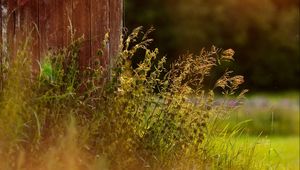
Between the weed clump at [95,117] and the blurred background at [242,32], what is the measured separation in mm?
17330

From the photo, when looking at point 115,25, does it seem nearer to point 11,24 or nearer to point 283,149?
point 11,24

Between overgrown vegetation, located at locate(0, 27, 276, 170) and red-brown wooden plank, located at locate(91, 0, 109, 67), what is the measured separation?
0.14 metres

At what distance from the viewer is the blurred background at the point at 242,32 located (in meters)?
25.8

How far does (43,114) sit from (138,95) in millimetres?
886

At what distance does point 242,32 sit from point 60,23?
19.8 meters

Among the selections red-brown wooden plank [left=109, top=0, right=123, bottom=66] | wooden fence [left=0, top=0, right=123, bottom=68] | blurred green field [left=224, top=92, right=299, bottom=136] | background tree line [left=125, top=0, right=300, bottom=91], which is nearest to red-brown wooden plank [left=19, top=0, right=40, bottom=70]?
wooden fence [left=0, top=0, right=123, bottom=68]

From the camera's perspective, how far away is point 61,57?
22.4 ft

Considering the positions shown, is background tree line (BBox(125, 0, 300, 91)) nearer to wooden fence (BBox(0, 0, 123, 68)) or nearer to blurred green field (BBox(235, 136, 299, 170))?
blurred green field (BBox(235, 136, 299, 170))

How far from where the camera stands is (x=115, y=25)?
7758 mm

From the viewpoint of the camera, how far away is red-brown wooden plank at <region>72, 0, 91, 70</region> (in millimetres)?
7633

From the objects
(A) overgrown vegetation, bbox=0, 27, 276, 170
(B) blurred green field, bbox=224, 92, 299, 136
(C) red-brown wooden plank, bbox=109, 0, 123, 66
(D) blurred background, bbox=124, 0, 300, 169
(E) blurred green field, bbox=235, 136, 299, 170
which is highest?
(C) red-brown wooden plank, bbox=109, 0, 123, 66

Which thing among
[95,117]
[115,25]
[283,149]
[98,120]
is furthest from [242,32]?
[98,120]

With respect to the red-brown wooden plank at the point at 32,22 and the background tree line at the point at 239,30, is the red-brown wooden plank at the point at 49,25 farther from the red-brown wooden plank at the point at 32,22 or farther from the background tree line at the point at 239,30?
the background tree line at the point at 239,30

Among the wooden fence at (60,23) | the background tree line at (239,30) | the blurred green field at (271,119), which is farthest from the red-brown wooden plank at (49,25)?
the background tree line at (239,30)
